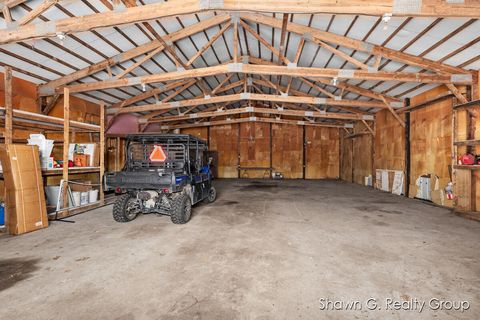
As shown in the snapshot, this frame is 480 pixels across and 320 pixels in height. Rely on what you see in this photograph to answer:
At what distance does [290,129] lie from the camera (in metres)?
15.9

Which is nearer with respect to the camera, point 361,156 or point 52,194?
point 52,194

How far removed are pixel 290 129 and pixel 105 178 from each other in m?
13.4

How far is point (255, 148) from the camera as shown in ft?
52.3

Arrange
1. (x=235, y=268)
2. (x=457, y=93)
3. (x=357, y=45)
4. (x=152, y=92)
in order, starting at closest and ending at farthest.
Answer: (x=235, y=268) → (x=357, y=45) → (x=457, y=93) → (x=152, y=92)

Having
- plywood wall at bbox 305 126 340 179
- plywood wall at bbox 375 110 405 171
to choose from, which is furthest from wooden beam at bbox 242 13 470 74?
plywood wall at bbox 305 126 340 179

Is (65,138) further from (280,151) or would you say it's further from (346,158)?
(346,158)

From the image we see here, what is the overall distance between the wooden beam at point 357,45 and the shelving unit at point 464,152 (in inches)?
A: 45.4

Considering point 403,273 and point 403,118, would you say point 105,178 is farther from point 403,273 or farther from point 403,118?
point 403,118

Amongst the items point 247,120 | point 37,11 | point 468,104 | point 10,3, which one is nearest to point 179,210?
point 37,11

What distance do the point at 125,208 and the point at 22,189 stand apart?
1.87 m

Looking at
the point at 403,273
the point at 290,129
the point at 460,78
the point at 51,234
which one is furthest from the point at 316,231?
the point at 290,129

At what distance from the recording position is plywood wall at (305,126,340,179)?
1571 centimetres

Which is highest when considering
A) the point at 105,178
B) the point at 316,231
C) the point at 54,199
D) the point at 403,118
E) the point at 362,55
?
the point at 362,55

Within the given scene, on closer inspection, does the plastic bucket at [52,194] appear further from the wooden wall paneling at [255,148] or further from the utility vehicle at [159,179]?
the wooden wall paneling at [255,148]
